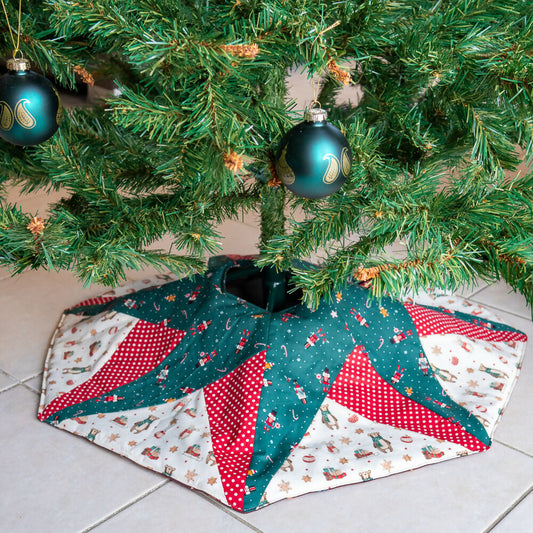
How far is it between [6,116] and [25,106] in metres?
0.03

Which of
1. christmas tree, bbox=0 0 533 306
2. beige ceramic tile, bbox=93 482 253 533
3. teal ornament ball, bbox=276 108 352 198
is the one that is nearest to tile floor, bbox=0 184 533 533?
beige ceramic tile, bbox=93 482 253 533

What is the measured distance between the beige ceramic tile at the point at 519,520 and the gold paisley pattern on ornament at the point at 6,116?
0.82m

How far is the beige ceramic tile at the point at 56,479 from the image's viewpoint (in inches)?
34.8

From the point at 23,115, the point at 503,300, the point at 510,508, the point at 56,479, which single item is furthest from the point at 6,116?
the point at 503,300

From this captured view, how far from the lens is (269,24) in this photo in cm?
73

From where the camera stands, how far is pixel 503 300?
1.49 metres

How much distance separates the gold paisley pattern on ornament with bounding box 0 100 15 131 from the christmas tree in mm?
112

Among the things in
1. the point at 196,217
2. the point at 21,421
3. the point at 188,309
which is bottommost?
the point at 21,421

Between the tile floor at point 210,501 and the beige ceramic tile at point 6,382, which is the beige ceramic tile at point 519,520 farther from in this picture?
the beige ceramic tile at point 6,382

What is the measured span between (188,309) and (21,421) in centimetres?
34

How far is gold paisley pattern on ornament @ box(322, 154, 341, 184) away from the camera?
750 millimetres

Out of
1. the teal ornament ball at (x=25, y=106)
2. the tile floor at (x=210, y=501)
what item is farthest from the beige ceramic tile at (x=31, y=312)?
the teal ornament ball at (x=25, y=106)

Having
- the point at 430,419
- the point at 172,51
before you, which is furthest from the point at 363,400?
the point at 172,51

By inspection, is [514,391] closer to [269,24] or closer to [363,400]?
[363,400]
